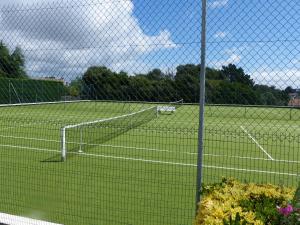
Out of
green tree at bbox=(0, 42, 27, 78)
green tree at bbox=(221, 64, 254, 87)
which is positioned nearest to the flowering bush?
green tree at bbox=(221, 64, 254, 87)

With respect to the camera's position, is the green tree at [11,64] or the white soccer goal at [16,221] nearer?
the white soccer goal at [16,221]

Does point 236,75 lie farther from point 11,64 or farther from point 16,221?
point 11,64

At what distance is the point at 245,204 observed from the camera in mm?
3854

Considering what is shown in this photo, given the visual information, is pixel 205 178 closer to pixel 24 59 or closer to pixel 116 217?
pixel 116 217

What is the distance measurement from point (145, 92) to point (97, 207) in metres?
3.18

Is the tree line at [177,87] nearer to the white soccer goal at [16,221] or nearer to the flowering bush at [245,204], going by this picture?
the flowering bush at [245,204]

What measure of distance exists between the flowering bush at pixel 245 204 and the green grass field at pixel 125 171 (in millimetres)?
837

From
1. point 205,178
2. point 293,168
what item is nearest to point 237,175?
point 205,178

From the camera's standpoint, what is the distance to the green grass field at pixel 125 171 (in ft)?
22.5

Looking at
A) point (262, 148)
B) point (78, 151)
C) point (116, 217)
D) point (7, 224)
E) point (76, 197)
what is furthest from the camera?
point (262, 148)

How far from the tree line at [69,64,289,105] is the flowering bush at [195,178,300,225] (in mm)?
876

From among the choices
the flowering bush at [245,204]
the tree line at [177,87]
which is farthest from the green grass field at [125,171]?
the flowering bush at [245,204]

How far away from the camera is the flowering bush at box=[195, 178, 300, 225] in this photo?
3282mm

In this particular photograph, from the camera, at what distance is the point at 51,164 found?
11.8 metres
